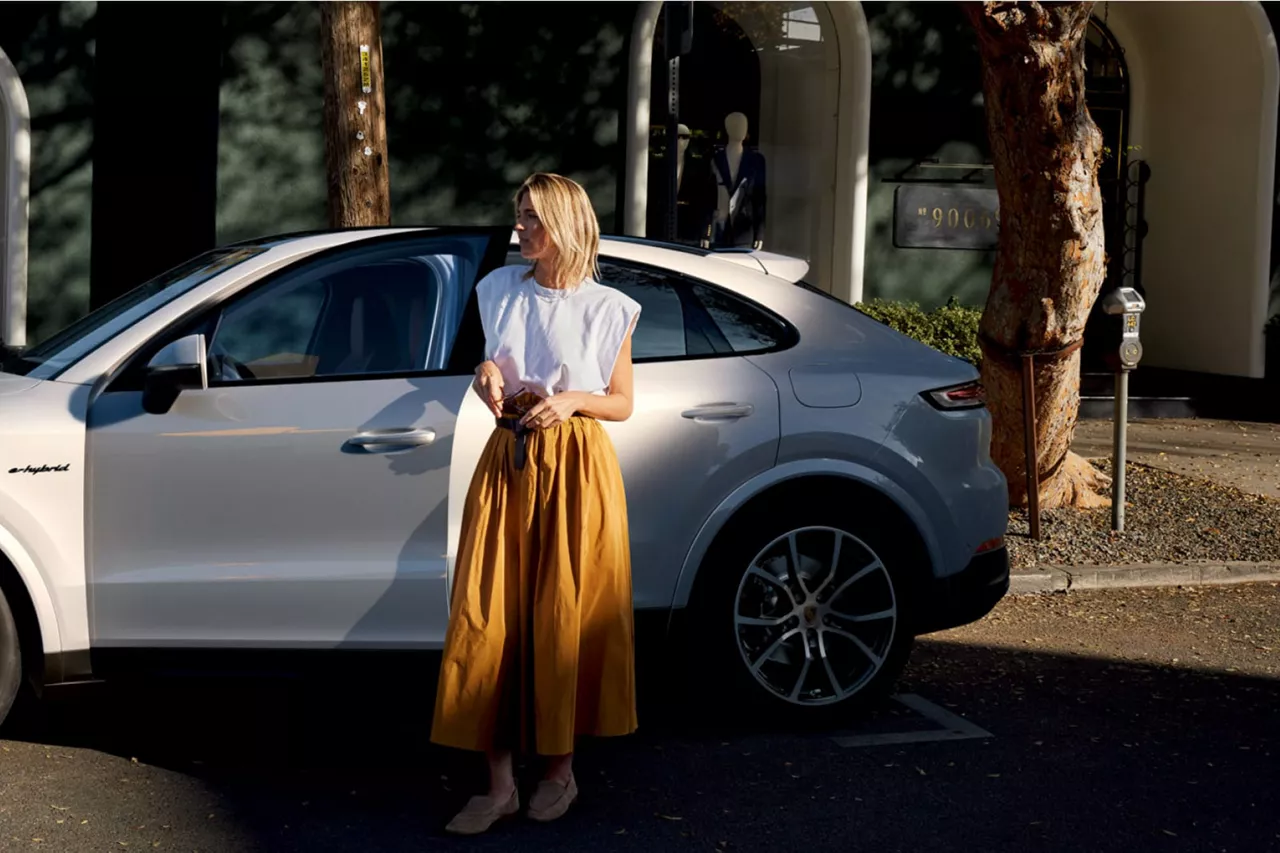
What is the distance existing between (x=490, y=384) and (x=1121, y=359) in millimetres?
5607

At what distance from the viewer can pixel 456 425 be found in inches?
203

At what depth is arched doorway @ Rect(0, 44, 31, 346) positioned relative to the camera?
513 inches

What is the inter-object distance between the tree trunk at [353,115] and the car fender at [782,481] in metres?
4.19

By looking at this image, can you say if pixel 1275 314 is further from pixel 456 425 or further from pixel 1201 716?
pixel 456 425

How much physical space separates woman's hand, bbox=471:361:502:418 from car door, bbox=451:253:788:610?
0.70 m

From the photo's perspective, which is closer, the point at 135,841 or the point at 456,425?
the point at 135,841

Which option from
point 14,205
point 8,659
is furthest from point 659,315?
point 14,205

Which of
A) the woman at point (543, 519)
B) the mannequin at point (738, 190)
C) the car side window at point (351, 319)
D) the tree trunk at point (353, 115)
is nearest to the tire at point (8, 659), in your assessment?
the car side window at point (351, 319)

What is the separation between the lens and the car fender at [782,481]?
546 cm

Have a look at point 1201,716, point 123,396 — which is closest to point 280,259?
point 123,396

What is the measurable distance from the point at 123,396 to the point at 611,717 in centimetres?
182

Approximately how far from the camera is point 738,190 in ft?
49.6

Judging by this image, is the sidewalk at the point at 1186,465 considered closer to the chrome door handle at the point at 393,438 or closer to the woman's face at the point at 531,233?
the chrome door handle at the point at 393,438

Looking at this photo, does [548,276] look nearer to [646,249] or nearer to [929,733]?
[646,249]
